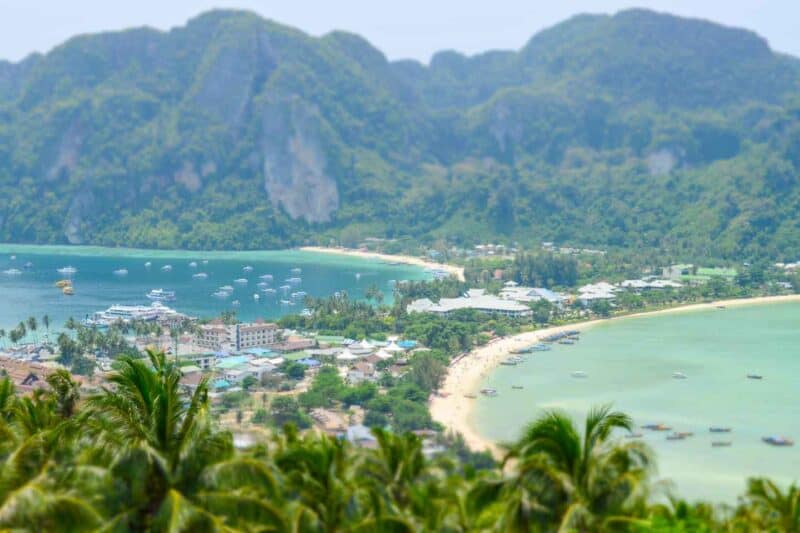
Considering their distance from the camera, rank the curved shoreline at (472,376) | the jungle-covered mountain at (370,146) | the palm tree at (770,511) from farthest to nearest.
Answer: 1. the jungle-covered mountain at (370,146)
2. the curved shoreline at (472,376)
3. the palm tree at (770,511)

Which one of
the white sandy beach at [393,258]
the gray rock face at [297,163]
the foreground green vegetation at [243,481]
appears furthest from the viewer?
the gray rock face at [297,163]

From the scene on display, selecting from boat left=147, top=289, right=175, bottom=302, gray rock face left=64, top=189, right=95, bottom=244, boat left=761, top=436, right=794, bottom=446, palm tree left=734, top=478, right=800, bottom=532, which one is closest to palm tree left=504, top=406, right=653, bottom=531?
palm tree left=734, top=478, right=800, bottom=532

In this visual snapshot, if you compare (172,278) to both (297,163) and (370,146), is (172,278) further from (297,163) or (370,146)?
(370,146)

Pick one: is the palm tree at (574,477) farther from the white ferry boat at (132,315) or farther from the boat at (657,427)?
the white ferry boat at (132,315)

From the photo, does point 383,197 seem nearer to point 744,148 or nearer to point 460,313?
point 744,148

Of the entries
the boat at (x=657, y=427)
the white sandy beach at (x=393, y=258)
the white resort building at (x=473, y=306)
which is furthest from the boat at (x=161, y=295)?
the boat at (x=657, y=427)
